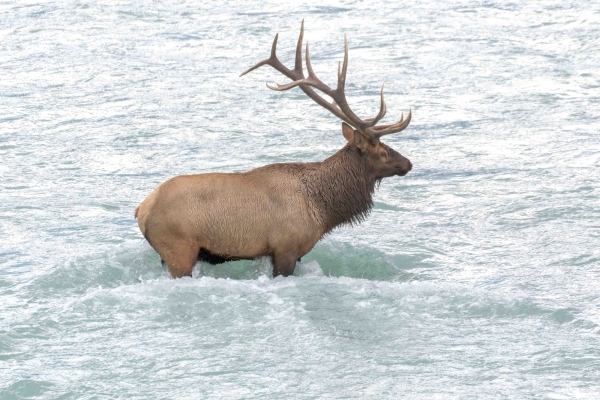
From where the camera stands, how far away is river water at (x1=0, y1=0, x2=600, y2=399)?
759 centimetres

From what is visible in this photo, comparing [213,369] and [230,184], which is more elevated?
[230,184]

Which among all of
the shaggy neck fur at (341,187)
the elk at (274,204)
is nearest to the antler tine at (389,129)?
the elk at (274,204)

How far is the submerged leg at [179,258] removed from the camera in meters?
8.52

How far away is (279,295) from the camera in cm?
866

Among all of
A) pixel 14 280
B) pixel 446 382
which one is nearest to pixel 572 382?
pixel 446 382

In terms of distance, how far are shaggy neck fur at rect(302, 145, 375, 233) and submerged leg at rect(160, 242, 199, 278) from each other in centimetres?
116

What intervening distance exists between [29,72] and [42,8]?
3011mm

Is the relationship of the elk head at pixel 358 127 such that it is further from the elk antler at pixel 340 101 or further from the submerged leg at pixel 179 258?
the submerged leg at pixel 179 258

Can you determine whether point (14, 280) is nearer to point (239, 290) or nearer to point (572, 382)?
point (239, 290)

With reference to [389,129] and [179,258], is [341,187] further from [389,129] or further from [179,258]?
[179,258]

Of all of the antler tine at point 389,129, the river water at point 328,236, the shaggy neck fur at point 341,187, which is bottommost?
the river water at point 328,236

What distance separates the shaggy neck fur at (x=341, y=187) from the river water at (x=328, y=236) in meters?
0.48

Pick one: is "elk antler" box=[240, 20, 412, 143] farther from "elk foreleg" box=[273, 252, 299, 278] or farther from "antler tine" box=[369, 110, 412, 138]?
"elk foreleg" box=[273, 252, 299, 278]

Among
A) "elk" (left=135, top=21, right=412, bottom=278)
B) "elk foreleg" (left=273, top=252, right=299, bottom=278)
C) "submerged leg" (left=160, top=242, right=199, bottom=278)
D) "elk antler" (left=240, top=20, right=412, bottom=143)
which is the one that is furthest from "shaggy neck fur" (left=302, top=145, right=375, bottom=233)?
"submerged leg" (left=160, top=242, right=199, bottom=278)
